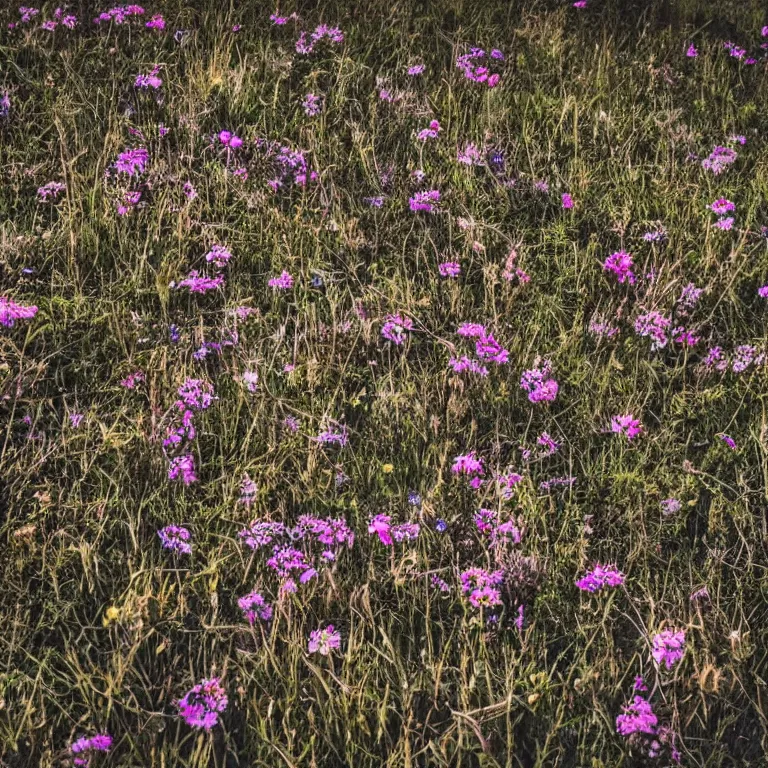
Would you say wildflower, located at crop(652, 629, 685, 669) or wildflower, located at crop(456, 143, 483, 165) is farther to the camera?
wildflower, located at crop(456, 143, 483, 165)

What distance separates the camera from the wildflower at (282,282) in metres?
2.70

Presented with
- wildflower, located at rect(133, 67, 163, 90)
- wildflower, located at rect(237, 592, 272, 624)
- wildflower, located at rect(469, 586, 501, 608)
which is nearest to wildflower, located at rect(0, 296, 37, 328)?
wildflower, located at rect(237, 592, 272, 624)

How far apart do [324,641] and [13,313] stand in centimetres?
147

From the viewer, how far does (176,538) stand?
206 cm

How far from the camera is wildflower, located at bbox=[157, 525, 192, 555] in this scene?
2041 mm

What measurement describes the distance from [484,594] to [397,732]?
381 millimetres

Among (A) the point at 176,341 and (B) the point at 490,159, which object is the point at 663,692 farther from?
(B) the point at 490,159

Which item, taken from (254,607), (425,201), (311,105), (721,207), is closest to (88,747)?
(254,607)

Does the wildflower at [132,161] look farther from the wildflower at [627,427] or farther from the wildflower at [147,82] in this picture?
the wildflower at [627,427]

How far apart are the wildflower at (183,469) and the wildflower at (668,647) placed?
4.13ft

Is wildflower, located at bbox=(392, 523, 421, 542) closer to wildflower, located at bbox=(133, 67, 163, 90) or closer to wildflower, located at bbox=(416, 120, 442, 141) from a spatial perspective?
wildflower, located at bbox=(416, 120, 442, 141)

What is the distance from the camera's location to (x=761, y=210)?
313 cm

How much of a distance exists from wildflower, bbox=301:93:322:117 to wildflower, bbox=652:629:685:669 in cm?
249

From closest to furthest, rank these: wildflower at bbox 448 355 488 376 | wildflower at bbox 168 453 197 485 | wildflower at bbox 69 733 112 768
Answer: wildflower at bbox 69 733 112 768 < wildflower at bbox 168 453 197 485 < wildflower at bbox 448 355 488 376
